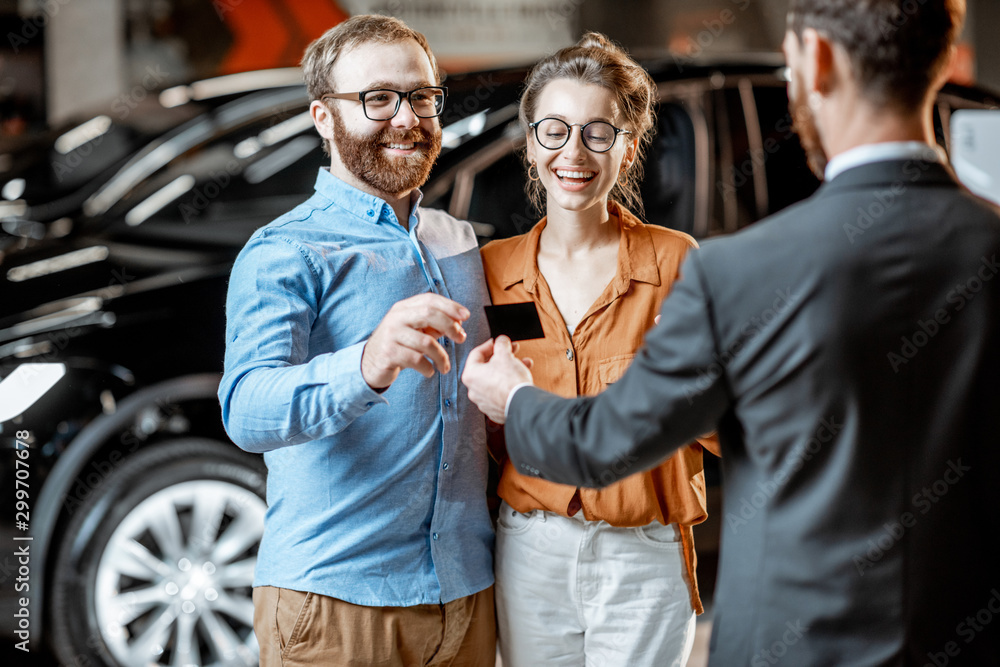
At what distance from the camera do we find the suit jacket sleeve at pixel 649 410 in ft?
3.47

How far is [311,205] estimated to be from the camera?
1.58 meters

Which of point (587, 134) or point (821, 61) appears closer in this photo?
point (821, 61)

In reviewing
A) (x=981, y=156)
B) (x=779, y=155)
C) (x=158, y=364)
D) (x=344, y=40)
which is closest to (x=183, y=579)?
(x=158, y=364)

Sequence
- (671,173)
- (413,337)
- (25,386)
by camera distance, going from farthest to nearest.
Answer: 1. (671,173)
2. (25,386)
3. (413,337)

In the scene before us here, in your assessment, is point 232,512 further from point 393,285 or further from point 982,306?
point 982,306

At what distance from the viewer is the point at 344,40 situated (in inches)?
62.5

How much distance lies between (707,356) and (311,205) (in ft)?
2.67

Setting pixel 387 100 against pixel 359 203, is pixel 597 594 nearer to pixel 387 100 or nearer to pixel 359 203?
pixel 359 203

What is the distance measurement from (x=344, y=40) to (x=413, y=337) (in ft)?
2.11

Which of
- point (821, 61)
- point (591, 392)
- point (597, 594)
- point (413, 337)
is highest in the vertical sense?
point (821, 61)

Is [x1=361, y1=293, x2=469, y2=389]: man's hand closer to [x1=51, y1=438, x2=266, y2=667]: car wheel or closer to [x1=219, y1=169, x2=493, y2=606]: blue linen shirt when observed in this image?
[x1=219, y1=169, x2=493, y2=606]: blue linen shirt

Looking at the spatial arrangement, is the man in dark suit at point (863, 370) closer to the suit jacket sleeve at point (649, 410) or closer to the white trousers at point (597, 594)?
the suit jacket sleeve at point (649, 410)

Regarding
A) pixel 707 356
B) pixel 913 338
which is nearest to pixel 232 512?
pixel 707 356

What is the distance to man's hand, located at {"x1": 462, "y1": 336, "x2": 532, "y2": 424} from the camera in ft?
4.30
